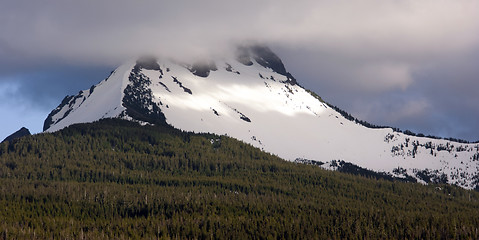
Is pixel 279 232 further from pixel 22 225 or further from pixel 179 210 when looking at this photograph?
pixel 22 225

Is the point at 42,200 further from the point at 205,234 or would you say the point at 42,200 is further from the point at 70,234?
the point at 205,234

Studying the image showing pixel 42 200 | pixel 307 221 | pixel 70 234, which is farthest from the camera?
pixel 42 200

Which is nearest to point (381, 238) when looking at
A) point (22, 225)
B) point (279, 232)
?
point (279, 232)

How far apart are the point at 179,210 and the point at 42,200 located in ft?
145

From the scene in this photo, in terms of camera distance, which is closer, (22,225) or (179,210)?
(22,225)

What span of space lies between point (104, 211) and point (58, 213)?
46.6 ft

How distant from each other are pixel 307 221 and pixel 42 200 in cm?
8450

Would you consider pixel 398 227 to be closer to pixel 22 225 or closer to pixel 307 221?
pixel 307 221

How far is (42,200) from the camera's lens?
197 m

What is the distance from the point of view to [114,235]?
558ft

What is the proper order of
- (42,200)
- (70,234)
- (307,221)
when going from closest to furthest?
1. (70,234)
2. (307,221)
3. (42,200)

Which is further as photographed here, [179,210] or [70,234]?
[179,210]

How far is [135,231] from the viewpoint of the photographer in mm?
175375

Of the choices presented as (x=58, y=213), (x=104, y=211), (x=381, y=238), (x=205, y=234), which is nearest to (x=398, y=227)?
(x=381, y=238)
